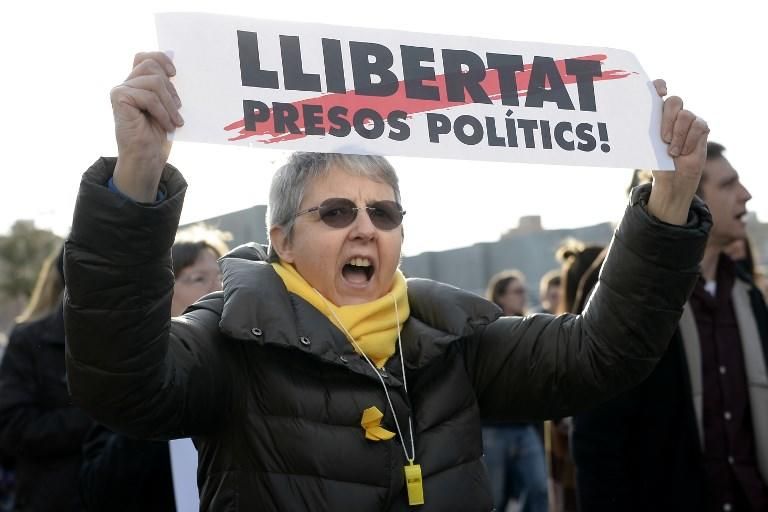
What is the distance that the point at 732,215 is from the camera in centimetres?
437

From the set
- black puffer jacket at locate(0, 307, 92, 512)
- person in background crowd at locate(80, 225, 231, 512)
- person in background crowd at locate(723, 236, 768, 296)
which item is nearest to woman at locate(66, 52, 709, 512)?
person in background crowd at locate(80, 225, 231, 512)

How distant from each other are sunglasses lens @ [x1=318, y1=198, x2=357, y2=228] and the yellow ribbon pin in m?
0.47

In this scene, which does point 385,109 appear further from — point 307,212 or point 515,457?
point 515,457

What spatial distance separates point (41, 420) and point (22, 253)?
118 feet

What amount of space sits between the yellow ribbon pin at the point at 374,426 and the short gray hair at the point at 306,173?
1.73 feet

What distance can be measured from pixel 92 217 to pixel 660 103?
147 cm

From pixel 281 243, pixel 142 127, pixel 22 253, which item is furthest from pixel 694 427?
pixel 22 253

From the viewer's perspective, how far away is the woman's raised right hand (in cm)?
223

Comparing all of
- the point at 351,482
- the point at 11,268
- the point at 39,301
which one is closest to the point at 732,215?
the point at 351,482

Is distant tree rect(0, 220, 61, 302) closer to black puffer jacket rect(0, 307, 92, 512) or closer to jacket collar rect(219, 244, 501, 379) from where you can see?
black puffer jacket rect(0, 307, 92, 512)

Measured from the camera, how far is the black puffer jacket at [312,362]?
2.24m

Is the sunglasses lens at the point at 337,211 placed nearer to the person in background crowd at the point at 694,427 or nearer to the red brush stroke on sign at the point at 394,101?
the red brush stroke on sign at the point at 394,101

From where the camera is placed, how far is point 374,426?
252 centimetres

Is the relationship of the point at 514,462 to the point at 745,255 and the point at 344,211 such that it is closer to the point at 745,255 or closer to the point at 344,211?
the point at 745,255
